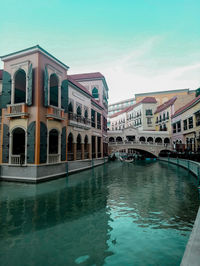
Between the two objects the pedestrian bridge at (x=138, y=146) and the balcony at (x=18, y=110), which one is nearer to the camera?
the balcony at (x=18, y=110)

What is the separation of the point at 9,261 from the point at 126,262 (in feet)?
8.98

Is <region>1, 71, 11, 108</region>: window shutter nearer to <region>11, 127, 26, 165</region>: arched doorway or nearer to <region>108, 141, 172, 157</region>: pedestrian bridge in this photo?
→ <region>11, 127, 26, 165</region>: arched doorway

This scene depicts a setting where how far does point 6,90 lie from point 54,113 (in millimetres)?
4571

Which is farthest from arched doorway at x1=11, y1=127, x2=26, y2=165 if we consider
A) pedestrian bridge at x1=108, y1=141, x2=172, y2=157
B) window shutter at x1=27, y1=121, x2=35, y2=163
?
pedestrian bridge at x1=108, y1=141, x2=172, y2=157

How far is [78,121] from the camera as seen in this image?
19828 mm

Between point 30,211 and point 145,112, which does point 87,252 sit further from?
point 145,112

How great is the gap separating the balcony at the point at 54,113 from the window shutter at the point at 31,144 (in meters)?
1.53

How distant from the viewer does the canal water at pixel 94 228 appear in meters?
4.27

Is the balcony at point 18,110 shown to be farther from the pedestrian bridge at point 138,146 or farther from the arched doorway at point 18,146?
the pedestrian bridge at point 138,146

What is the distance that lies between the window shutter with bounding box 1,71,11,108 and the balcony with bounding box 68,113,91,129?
5.76 metres

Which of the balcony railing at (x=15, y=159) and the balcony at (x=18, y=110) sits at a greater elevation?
the balcony at (x=18, y=110)

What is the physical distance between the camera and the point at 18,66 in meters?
14.4

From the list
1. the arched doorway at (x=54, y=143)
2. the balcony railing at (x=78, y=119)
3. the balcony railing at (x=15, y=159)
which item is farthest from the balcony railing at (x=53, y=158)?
the balcony railing at (x=78, y=119)

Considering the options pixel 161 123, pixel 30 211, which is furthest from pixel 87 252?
pixel 161 123
